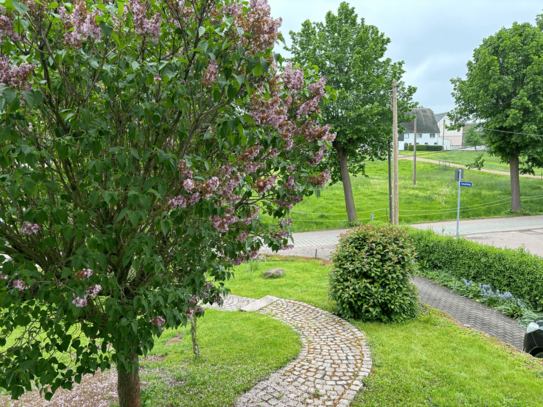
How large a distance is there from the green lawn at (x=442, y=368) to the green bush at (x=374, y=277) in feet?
1.23

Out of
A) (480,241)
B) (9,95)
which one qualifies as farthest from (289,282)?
(480,241)

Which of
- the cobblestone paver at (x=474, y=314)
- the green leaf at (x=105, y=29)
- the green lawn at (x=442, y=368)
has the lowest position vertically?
the cobblestone paver at (x=474, y=314)

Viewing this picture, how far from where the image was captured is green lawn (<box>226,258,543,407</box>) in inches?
195

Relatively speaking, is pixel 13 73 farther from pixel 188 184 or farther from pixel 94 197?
pixel 188 184

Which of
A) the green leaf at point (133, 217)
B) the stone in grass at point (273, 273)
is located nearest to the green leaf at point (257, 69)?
the green leaf at point (133, 217)

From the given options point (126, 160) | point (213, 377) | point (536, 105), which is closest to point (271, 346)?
point (213, 377)

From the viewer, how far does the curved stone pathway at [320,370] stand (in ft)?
16.2

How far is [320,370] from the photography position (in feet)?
18.9

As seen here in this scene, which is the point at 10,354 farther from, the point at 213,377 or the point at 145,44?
the point at 213,377

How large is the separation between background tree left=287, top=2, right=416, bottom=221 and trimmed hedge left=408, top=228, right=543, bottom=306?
8590 mm

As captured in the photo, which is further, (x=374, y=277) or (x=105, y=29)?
(x=374, y=277)

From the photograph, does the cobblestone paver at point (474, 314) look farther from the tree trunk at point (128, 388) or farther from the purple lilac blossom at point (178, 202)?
the purple lilac blossom at point (178, 202)

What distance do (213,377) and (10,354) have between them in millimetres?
3344

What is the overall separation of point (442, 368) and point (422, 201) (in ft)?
90.1
